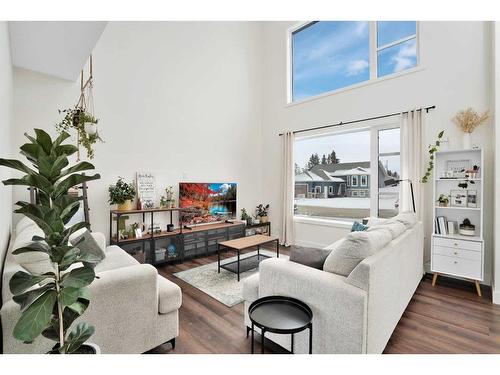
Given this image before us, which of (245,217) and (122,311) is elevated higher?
(245,217)

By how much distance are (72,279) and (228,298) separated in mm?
1932

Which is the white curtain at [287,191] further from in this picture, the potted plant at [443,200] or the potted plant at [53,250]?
the potted plant at [53,250]

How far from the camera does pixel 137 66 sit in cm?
398

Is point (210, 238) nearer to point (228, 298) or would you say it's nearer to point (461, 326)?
point (228, 298)

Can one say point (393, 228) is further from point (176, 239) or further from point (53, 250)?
point (176, 239)

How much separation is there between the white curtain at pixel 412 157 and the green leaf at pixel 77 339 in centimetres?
396

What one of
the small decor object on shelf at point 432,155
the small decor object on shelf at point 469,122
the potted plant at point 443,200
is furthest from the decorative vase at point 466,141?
the potted plant at point 443,200

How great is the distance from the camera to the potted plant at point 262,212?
538 cm

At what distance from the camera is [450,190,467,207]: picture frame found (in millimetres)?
3201

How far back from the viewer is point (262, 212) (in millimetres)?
5383

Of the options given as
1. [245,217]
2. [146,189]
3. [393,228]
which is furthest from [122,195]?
[393,228]

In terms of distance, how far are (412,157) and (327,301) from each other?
3.03m

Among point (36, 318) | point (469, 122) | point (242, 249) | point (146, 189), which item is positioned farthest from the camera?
point (146, 189)
